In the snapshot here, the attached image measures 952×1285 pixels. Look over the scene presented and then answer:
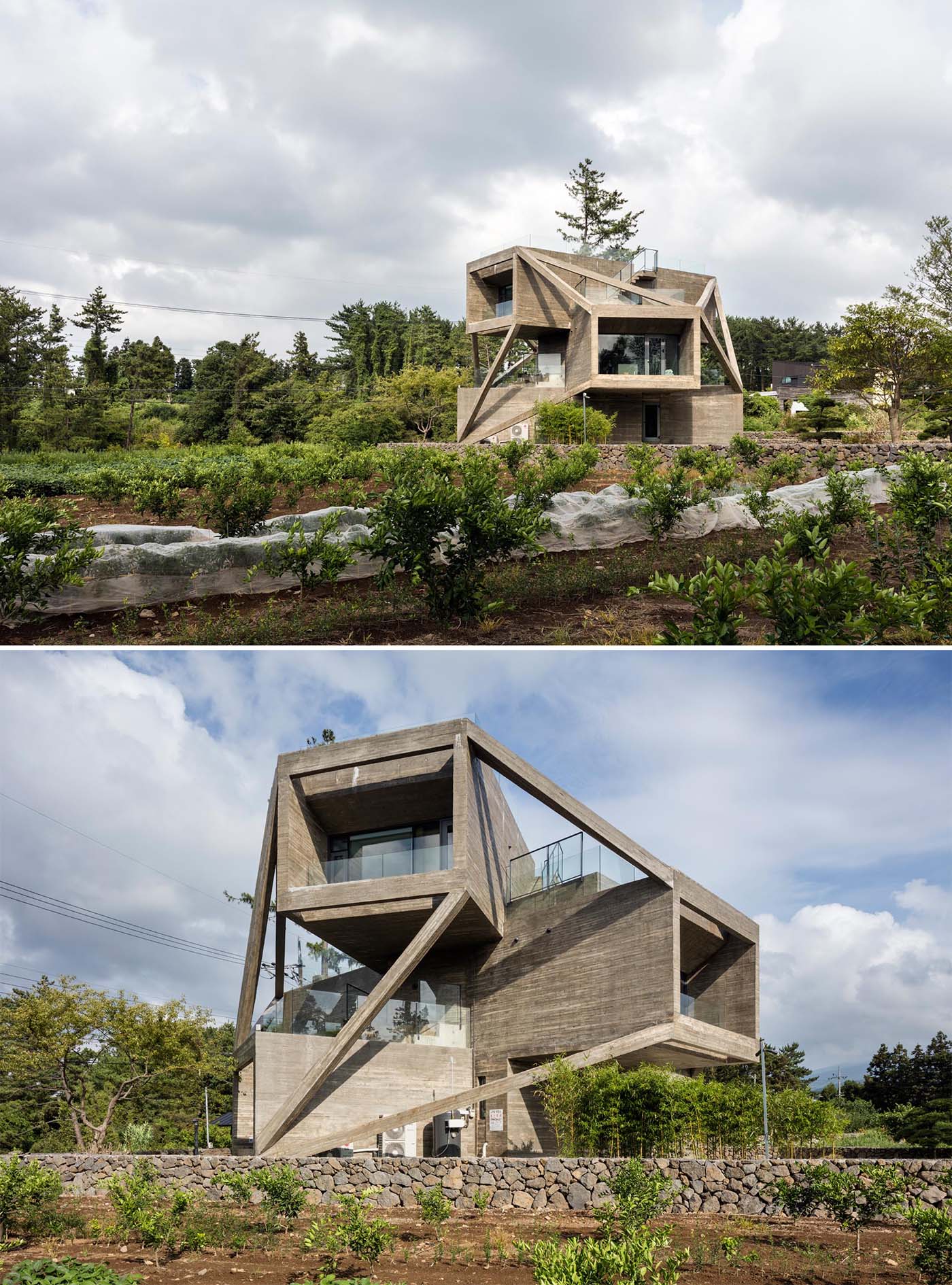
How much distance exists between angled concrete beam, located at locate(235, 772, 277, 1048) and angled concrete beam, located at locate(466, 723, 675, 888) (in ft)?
14.8

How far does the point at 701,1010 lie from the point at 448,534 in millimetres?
10338

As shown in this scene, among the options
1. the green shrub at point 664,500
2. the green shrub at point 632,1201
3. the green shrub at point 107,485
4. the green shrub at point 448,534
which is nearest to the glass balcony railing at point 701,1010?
the green shrub at point 632,1201

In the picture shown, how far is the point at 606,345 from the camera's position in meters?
33.1

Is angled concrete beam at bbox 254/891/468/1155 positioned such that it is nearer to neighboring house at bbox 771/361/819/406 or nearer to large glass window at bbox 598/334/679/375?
large glass window at bbox 598/334/679/375

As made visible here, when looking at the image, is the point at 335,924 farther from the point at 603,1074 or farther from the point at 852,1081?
the point at 852,1081

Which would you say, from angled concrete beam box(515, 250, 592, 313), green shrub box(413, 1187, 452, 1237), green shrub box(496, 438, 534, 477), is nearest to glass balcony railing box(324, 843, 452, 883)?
green shrub box(413, 1187, 452, 1237)

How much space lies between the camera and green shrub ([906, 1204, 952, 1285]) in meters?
6.51

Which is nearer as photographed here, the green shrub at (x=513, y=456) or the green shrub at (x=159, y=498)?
the green shrub at (x=159, y=498)

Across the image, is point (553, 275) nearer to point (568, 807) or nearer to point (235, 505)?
point (235, 505)

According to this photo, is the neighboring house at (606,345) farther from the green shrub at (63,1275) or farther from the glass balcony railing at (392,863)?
the green shrub at (63,1275)

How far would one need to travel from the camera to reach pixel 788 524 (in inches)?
422

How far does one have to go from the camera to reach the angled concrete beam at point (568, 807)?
15523 mm

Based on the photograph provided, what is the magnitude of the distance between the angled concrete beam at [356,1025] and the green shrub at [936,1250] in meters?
9.17

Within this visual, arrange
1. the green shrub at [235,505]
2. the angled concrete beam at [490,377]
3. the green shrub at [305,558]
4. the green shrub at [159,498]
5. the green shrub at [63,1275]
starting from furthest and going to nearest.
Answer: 1. the angled concrete beam at [490,377]
2. the green shrub at [159,498]
3. the green shrub at [235,505]
4. the green shrub at [305,558]
5. the green shrub at [63,1275]
